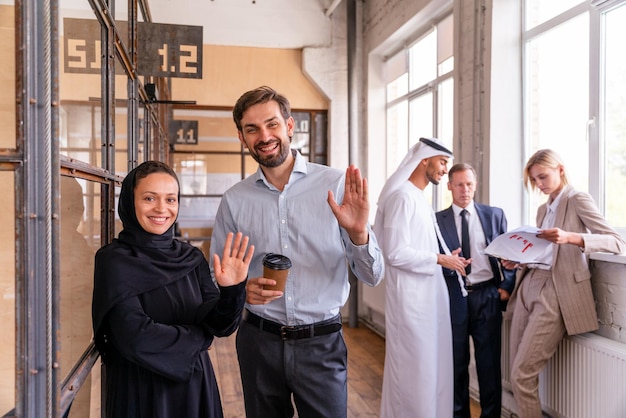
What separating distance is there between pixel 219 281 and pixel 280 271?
0.18m

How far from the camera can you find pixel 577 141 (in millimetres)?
3234

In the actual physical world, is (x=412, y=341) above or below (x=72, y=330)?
below

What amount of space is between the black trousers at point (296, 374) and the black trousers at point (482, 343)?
1.50m

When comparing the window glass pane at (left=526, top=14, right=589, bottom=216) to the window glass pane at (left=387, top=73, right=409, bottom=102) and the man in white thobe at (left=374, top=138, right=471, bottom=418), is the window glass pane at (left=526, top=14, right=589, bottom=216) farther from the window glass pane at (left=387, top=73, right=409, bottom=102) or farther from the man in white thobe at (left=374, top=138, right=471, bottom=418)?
the window glass pane at (left=387, top=73, right=409, bottom=102)

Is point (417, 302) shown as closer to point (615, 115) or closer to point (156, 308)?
point (615, 115)

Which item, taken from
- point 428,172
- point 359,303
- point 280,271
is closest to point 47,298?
point 280,271

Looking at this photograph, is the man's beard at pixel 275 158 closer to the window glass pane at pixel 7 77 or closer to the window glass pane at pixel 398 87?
the window glass pane at pixel 7 77

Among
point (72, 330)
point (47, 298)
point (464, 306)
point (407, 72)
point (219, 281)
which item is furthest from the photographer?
point (407, 72)

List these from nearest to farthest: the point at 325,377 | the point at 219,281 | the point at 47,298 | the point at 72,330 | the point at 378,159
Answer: the point at 47,298, the point at 72,330, the point at 219,281, the point at 325,377, the point at 378,159

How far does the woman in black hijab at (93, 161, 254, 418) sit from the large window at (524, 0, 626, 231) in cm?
232

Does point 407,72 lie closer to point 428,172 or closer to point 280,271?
point 428,172

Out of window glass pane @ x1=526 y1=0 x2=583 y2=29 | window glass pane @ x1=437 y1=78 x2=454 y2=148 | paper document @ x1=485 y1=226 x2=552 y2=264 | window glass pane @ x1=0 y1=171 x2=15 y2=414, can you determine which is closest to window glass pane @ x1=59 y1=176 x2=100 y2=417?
window glass pane @ x1=0 y1=171 x2=15 y2=414

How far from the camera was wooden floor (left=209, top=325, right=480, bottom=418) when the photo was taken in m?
3.60

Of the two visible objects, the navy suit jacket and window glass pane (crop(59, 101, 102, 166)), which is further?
the navy suit jacket
